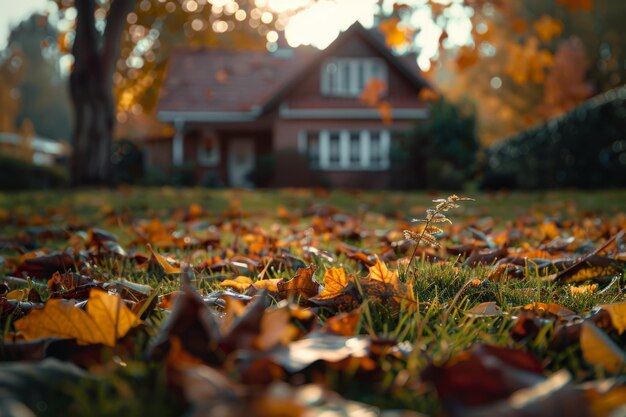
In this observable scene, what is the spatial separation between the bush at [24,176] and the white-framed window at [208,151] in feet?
26.3

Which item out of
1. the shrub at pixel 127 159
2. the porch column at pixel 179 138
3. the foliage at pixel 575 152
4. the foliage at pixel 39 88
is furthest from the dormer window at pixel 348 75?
the foliage at pixel 39 88

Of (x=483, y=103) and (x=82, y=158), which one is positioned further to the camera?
(x=483, y=103)

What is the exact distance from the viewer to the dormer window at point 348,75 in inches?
913

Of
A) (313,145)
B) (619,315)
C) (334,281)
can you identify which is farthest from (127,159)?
(619,315)

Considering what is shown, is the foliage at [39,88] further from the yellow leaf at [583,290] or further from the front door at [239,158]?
the yellow leaf at [583,290]

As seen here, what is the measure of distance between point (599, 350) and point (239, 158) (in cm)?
2554

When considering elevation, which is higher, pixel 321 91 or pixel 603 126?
pixel 321 91

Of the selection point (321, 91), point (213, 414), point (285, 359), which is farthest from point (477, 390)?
point (321, 91)

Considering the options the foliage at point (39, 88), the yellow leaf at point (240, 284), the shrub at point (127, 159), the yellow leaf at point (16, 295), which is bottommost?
the yellow leaf at point (16, 295)

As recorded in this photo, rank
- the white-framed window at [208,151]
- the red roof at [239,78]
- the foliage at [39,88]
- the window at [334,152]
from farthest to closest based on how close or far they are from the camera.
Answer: the foliage at [39,88] < the white-framed window at [208,151] < the window at [334,152] < the red roof at [239,78]

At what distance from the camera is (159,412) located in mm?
983

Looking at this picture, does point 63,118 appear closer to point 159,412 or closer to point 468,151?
point 468,151

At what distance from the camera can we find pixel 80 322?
1327 mm

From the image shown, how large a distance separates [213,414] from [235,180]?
25.7m
